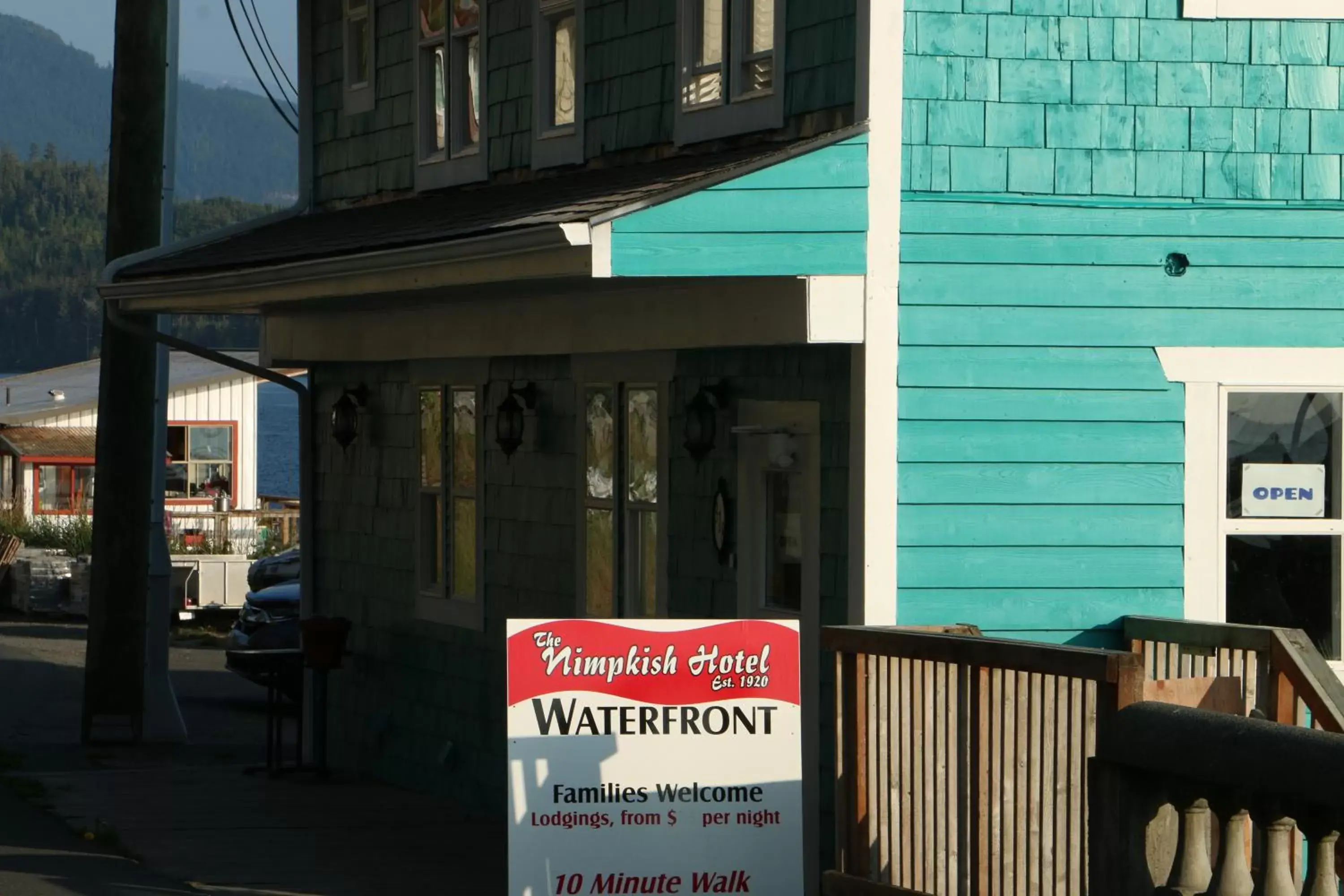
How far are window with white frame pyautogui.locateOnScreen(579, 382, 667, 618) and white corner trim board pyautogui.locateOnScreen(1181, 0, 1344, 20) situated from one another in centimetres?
344

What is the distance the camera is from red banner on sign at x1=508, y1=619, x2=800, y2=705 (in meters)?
8.52

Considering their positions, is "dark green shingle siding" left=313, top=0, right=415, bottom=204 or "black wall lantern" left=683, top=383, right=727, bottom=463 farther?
"dark green shingle siding" left=313, top=0, right=415, bottom=204

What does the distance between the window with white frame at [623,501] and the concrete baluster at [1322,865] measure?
592 centimetres

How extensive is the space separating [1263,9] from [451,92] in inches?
241

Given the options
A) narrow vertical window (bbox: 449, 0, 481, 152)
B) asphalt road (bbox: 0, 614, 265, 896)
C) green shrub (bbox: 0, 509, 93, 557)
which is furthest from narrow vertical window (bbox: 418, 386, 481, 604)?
green shrub (bbox: 0, 509, 93, 557)

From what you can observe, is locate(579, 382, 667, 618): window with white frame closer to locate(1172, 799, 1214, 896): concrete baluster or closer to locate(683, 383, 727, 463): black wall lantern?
locate(683, 383, 727, 463): black wall lantern

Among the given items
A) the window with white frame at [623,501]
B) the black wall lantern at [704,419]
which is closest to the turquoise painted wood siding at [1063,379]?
the black wall lantern at [704,419]

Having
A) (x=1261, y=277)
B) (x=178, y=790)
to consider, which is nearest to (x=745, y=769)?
(x=1261, y=277)

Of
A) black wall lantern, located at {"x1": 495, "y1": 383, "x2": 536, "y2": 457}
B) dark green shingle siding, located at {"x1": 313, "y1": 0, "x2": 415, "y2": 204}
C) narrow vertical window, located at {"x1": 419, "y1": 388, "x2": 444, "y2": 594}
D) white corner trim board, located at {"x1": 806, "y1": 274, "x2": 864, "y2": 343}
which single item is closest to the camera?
white corner trim board, located at {"x1": 806, "y1": 274, "x2": 864, "y2": 343}

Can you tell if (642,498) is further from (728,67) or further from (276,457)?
(276,457)

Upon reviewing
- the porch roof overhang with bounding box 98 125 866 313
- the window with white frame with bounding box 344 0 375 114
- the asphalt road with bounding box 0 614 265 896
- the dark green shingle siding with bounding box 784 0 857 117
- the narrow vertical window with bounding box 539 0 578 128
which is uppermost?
the window with white frame with bounding box 344 0 375 114

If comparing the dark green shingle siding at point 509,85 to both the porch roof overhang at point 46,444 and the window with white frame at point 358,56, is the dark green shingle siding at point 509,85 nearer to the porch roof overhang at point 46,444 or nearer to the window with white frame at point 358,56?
the window with white frame at point 358,56

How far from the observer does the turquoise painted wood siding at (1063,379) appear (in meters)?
9.87

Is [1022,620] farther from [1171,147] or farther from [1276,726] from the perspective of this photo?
[1276,726]
